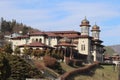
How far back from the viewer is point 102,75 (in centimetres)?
9894

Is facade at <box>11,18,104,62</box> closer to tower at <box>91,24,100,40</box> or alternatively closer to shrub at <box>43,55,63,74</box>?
tower at <box>91,24,100,40</box>

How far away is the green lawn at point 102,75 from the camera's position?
93.0 m

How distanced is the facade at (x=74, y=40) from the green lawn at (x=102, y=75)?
5599 mm

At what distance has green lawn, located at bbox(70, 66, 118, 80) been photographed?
93.0 m

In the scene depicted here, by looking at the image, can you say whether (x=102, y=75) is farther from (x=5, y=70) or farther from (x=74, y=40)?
(x=5, y=70)

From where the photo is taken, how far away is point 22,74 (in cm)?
7338

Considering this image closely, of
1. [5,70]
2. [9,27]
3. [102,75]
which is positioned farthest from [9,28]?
[5,70]

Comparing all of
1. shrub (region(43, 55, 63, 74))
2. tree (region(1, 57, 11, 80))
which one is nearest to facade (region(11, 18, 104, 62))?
shrub (region(43, 55, 63, 74))

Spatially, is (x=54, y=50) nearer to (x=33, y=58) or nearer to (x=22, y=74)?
(x=33, y=58)

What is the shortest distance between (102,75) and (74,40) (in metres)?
16.5

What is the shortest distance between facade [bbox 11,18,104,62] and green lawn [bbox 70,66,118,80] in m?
5.60

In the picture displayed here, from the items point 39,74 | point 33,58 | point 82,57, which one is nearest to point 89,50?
point 82,57

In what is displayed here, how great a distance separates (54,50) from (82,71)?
767cm

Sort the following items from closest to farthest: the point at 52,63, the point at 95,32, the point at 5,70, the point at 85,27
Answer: the point at 5,70, the point at 52,63, the point at 85,27, the point at 95,32
